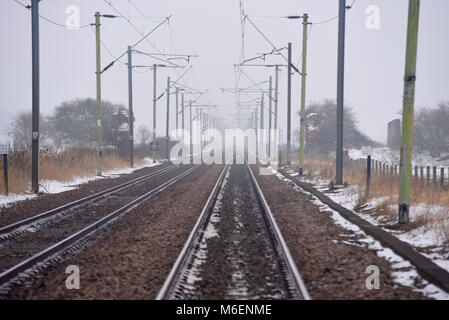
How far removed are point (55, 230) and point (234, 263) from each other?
15.2ft

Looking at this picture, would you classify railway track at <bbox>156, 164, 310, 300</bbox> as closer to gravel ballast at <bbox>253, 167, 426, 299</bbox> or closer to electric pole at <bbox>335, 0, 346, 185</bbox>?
gravel ballast at <bbox>253, 167, 426, 299</bbox>

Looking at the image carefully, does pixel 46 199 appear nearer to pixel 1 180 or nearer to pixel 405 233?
pixel 1 180

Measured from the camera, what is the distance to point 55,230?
9.27 metres

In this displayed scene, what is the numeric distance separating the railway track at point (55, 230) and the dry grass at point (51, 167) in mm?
3207

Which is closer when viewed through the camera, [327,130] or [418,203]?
[418,203]

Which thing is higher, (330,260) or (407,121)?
(407,121)

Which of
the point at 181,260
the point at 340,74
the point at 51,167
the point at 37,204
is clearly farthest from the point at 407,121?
the point at 51,167

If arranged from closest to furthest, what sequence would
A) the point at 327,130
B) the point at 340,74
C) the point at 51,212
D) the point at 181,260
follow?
the point at 181,260 → the point at 51,212 → the point at 340,74 → the point at 327,130

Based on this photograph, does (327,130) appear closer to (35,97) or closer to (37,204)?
(35,97)

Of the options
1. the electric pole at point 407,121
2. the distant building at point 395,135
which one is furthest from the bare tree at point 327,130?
the electric pole at point 407,121

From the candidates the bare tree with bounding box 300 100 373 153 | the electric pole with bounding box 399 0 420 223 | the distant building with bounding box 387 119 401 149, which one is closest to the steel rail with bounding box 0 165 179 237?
the electric pole with bounding box 399 0 420 223
